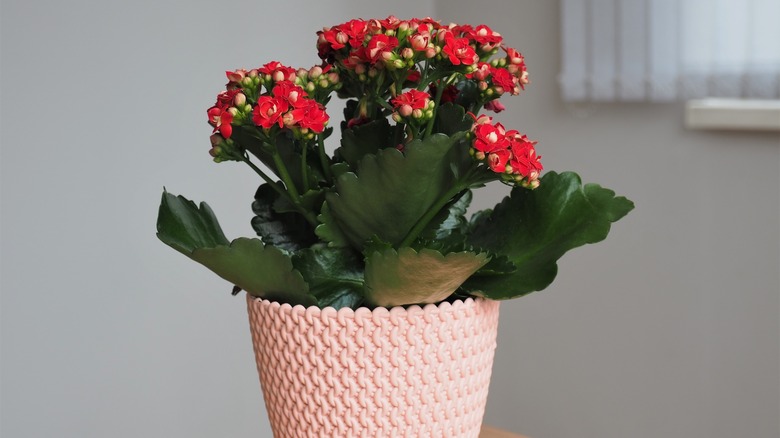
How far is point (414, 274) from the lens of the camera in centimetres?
66

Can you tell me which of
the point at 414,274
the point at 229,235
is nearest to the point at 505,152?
the point at 414,274

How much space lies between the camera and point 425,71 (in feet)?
A: 2.37

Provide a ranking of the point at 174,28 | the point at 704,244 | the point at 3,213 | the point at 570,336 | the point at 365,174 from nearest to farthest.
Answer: the point at 365,174, the point at 3,213, the point at 174,28, the point at 704,244, the point at 570,336

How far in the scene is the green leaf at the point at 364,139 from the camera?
2.43ft

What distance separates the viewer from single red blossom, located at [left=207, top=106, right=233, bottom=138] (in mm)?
670

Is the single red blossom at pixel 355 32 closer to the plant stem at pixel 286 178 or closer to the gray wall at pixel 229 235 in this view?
the plant stem at pixel 286 178

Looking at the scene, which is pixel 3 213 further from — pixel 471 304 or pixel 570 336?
pixel 570 336

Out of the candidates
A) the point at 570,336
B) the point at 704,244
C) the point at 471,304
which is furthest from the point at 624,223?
the point at 471,304

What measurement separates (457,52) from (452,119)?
66 mm

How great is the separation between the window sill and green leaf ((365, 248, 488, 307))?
145cm

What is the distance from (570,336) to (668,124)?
1.98 feet

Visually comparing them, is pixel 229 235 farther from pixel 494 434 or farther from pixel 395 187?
pixel 395 187

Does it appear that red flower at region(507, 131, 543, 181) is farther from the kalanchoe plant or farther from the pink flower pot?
the pink flower pot

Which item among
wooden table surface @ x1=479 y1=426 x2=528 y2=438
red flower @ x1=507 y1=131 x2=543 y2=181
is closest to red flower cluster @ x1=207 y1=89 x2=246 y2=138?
red flower @ x1=507 y1=131 x2=543 y2=181
